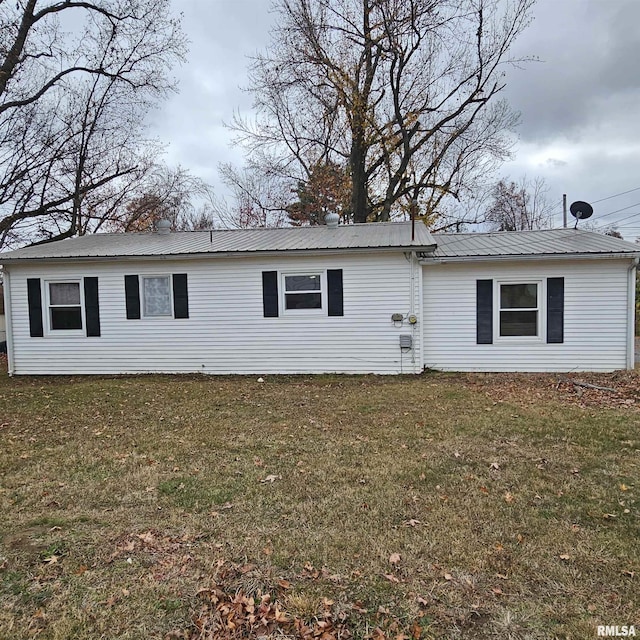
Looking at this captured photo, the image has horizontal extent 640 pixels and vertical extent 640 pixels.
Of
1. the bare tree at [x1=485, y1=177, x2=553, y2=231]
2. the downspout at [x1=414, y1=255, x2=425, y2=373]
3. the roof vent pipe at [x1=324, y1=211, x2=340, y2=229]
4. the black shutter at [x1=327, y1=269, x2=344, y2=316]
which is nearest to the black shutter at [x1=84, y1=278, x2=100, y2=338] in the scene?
the black shutter at [x1=327, y1=269, x2=344, y2=316]

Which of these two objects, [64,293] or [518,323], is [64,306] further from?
[518,323]

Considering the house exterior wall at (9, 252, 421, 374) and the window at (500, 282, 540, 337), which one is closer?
the window at (500, 282, 540, 337)

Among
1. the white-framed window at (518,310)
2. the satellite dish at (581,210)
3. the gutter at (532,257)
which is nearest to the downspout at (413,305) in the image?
the gutter at (532,257)

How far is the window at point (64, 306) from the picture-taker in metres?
10.8

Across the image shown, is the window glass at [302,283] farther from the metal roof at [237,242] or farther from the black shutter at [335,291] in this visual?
the metal roof at [237,242]

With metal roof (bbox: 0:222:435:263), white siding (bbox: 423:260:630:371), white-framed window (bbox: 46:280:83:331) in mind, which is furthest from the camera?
white-framed window (bbox: 46:280:83:331)

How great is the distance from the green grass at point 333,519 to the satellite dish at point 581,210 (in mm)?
6484

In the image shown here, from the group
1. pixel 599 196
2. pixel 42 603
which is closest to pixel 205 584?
pixel 42 603

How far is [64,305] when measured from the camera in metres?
10.8

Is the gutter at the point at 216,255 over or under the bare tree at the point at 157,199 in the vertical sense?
→ under

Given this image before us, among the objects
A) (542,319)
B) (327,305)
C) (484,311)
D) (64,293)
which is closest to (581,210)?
(542,319)

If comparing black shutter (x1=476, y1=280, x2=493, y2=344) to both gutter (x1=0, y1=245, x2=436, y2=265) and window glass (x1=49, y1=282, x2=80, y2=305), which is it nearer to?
gutter (x1=0, y1=245, x2=436, y2=265)

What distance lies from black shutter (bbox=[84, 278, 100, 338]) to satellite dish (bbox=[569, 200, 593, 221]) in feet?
39.4

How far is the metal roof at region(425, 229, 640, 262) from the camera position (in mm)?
9289
